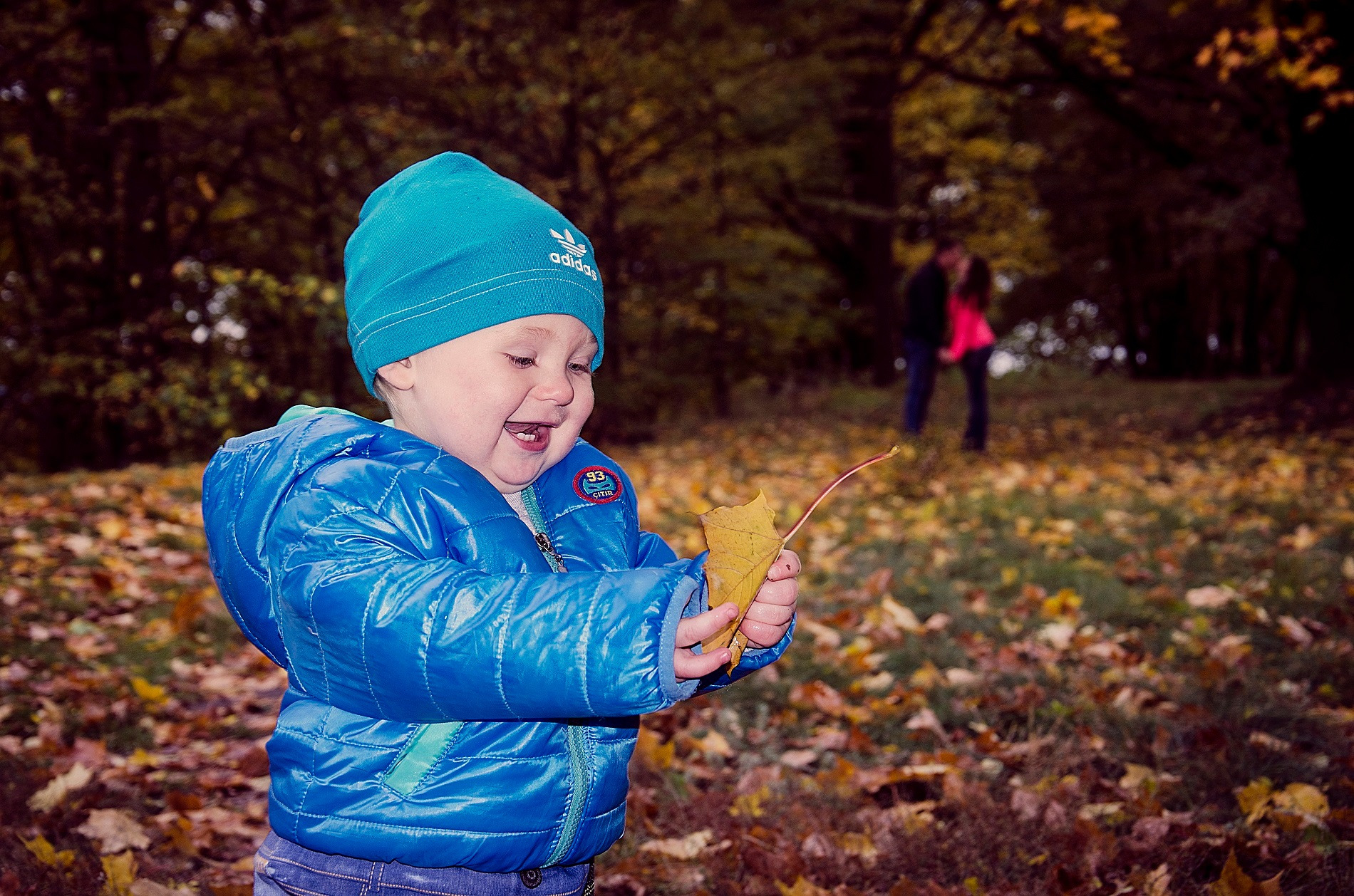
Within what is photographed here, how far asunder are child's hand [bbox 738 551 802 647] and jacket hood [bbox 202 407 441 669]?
1.81 feet

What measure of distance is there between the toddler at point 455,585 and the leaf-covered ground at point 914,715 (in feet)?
3.17

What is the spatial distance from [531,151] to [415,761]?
32.3ft

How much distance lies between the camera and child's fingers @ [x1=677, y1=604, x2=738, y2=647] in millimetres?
1175

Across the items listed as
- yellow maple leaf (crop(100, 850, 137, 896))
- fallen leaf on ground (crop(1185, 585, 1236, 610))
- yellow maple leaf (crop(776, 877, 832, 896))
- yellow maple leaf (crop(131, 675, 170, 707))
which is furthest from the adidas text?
fallen leaf on ground (crop(1185, 585, 1236, 610))

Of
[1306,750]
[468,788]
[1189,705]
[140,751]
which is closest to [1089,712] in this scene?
[1189,705]

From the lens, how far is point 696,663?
118cm

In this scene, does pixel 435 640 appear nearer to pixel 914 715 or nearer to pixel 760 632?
pixel 760 632

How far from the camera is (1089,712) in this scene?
3021 mm

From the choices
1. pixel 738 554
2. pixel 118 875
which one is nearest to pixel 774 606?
pixel 738 554

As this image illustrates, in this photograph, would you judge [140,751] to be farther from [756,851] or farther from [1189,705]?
[1189,705]

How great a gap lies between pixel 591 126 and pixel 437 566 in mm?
10093

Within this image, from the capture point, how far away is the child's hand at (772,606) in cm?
134

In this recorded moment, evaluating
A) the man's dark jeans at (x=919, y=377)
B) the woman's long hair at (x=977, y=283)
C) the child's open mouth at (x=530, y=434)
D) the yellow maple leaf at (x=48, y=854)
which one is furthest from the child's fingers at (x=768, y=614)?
the man's dark jeans at (x=919, y=377)

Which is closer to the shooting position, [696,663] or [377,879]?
[696,663]
